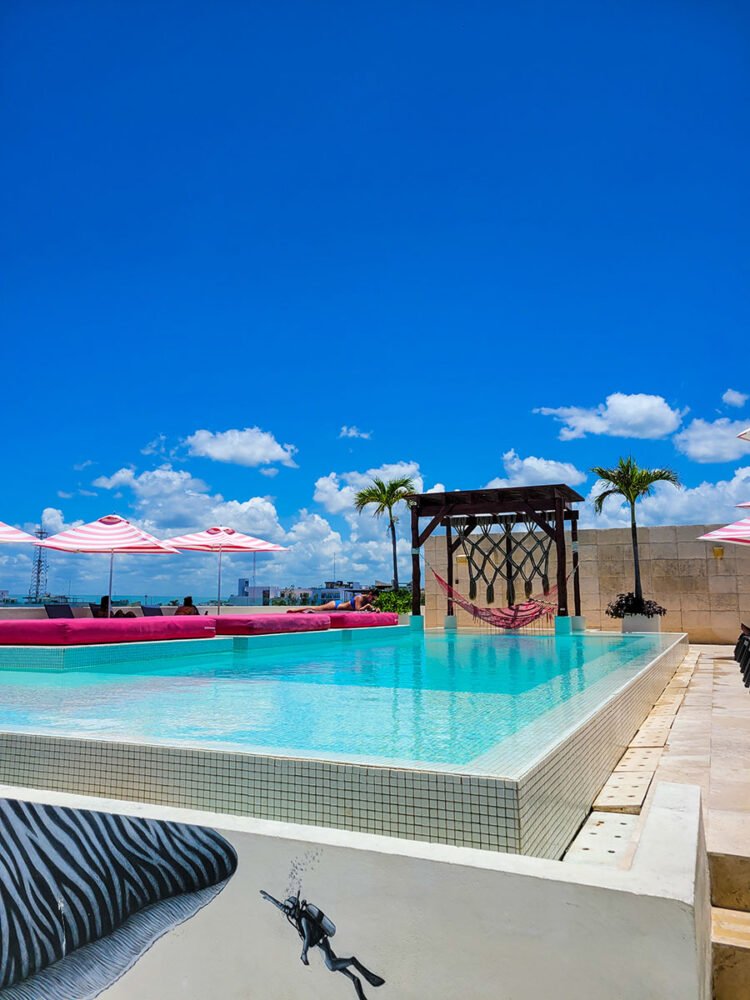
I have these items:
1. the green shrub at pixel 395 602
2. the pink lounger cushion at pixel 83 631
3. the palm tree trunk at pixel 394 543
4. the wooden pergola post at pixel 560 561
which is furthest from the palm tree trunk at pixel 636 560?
the palm tree trunk at pixel 394 543

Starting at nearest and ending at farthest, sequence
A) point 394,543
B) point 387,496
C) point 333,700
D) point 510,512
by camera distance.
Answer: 1. point 333,700
2. point 510,512
3. point 387,496
4. point 394,543

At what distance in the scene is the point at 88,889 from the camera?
8.41ft

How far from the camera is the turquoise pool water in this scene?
122 inches

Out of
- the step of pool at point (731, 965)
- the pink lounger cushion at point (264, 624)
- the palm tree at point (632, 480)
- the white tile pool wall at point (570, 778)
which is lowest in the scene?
the step of pool at point (731, 965)

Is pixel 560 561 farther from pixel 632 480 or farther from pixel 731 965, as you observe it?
pixel 731 965

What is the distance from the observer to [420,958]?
79.0 inches

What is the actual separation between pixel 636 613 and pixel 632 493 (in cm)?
251

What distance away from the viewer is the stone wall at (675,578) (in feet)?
45.7

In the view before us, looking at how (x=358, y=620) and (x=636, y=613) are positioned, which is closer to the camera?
(x=358, y=620)

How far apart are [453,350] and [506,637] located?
8.14 m

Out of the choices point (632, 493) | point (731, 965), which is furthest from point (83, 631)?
point (632, 493)

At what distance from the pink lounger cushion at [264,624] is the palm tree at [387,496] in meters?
12.3

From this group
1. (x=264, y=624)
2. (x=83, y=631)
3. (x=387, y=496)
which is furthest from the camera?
(x=387, y=496)

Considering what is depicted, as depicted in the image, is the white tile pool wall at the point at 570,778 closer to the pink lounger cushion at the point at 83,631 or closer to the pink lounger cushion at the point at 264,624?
the pink lounger cushion at the point at 83,631
